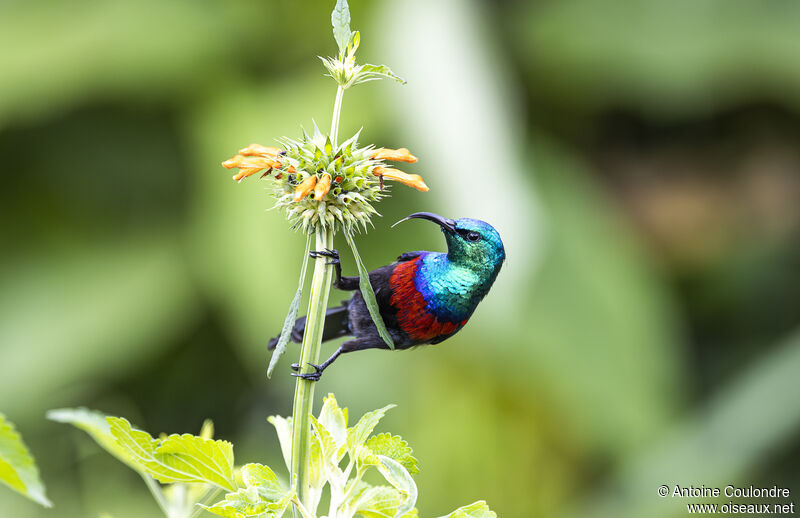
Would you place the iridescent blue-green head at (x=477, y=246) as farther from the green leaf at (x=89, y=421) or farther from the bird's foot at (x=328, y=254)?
the green leaf at (x=89, y=421)

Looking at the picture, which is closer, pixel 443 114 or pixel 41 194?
pixel 443 114

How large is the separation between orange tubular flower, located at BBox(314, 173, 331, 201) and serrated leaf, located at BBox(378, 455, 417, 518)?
0.13 m

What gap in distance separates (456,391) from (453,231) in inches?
83.6

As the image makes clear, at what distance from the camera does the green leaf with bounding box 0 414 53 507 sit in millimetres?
284

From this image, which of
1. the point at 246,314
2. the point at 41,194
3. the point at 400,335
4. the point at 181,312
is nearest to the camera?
the point at 400,335

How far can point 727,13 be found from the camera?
124 inches

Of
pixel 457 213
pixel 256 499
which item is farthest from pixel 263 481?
pixel 457 213

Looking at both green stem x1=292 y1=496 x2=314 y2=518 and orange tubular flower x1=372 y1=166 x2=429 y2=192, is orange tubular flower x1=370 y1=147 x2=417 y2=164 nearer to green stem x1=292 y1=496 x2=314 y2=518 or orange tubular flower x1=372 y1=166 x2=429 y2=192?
orange tubular flower x1=372 y1=166 x2=429 y2=192

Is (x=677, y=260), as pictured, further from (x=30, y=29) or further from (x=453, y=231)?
(x=453, y=231)

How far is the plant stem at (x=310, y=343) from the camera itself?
1.01 feet

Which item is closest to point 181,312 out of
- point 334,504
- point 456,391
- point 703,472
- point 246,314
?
point 246,314

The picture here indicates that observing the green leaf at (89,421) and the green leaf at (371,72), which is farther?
the green leaf at (89,421)

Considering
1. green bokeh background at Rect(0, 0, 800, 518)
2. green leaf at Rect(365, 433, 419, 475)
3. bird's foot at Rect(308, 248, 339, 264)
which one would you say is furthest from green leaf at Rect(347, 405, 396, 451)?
green bokeh background at Rect(0, 0, 800, 518)

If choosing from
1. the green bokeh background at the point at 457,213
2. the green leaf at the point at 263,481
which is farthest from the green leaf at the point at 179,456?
the green bokeh background at the point at 457,213
